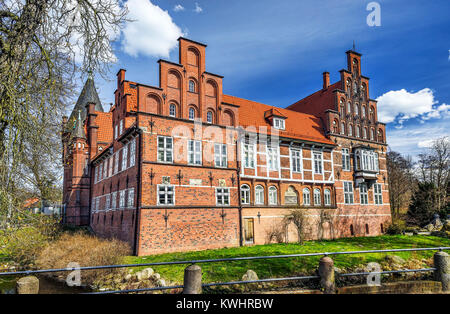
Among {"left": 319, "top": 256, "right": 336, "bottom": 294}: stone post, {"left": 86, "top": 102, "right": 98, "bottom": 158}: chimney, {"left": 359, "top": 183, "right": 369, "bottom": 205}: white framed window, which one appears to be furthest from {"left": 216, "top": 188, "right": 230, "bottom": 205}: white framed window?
{"left": 86, "top": 102, "right": 98, "bottom": 158}: chimney

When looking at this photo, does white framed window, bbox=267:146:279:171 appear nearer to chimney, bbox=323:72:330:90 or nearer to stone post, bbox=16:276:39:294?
chimney, bbox=323:72:330:90

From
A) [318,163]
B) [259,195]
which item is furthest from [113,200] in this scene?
[318,163]

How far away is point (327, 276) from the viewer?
723cm

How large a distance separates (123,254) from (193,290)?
1128cm

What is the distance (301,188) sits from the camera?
2520 cm

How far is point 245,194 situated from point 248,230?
2365mm

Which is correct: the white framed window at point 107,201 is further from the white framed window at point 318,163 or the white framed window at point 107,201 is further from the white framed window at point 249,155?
the white framed window at point 318,163

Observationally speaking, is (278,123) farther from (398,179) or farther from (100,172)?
(398,179)

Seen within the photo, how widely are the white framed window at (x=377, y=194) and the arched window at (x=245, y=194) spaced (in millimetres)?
14020

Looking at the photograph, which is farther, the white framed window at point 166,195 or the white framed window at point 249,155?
the white framed window at point 249,155

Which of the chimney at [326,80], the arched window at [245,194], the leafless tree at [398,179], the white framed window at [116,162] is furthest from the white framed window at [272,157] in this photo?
the leafless tree at [398,179]

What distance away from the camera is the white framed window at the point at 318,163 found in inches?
1047

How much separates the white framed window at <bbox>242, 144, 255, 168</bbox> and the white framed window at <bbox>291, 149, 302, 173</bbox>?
3.85m

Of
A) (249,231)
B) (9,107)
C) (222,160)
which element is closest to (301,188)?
(249,231)
